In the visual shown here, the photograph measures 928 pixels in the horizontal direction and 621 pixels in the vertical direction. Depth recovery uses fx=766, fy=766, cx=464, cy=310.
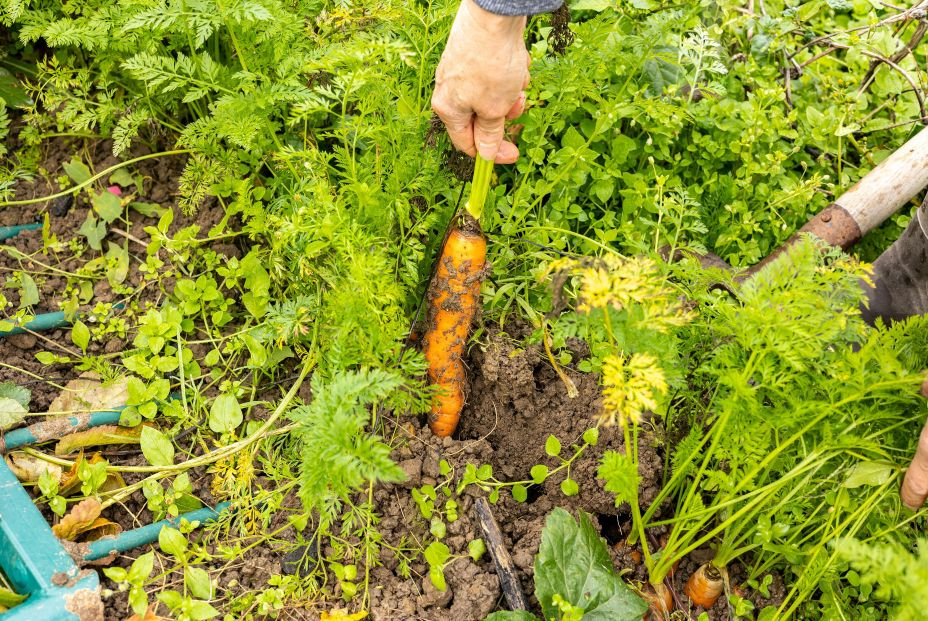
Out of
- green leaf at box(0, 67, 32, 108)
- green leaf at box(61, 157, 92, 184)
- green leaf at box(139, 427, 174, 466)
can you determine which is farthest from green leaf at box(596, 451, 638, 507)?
green leaf at box(0, 67, 32, 108)

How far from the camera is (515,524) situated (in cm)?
219

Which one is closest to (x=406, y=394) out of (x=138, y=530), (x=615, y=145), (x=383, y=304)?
(x=383, y=304)

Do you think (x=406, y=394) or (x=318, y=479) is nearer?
(x=318, y=479)

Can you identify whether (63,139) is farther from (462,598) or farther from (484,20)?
(462,598)

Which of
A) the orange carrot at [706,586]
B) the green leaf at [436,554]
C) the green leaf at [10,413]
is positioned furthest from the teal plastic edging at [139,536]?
the orange carrot at [706,586]

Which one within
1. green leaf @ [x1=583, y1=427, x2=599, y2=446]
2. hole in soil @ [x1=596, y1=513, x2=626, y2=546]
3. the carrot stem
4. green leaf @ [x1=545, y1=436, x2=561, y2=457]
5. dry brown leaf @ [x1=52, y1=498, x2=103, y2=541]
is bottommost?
hole in soil @ [x1=596, y1=513, x2=626, y2=546]

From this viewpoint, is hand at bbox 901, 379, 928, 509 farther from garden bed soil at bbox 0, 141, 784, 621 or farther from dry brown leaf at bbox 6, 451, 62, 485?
dry brown leaf at bbox 6, 451, 62, 485

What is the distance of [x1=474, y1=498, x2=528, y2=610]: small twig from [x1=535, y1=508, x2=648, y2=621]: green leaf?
0.11m

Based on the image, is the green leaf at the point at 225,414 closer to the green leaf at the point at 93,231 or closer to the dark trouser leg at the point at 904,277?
the green leaf at the point at 93,231

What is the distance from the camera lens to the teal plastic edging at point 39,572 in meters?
1.77

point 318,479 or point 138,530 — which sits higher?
point 318,479

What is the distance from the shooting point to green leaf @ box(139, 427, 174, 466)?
2.23m

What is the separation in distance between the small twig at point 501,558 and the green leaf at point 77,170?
189 cm

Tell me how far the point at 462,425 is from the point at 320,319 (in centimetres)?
59
